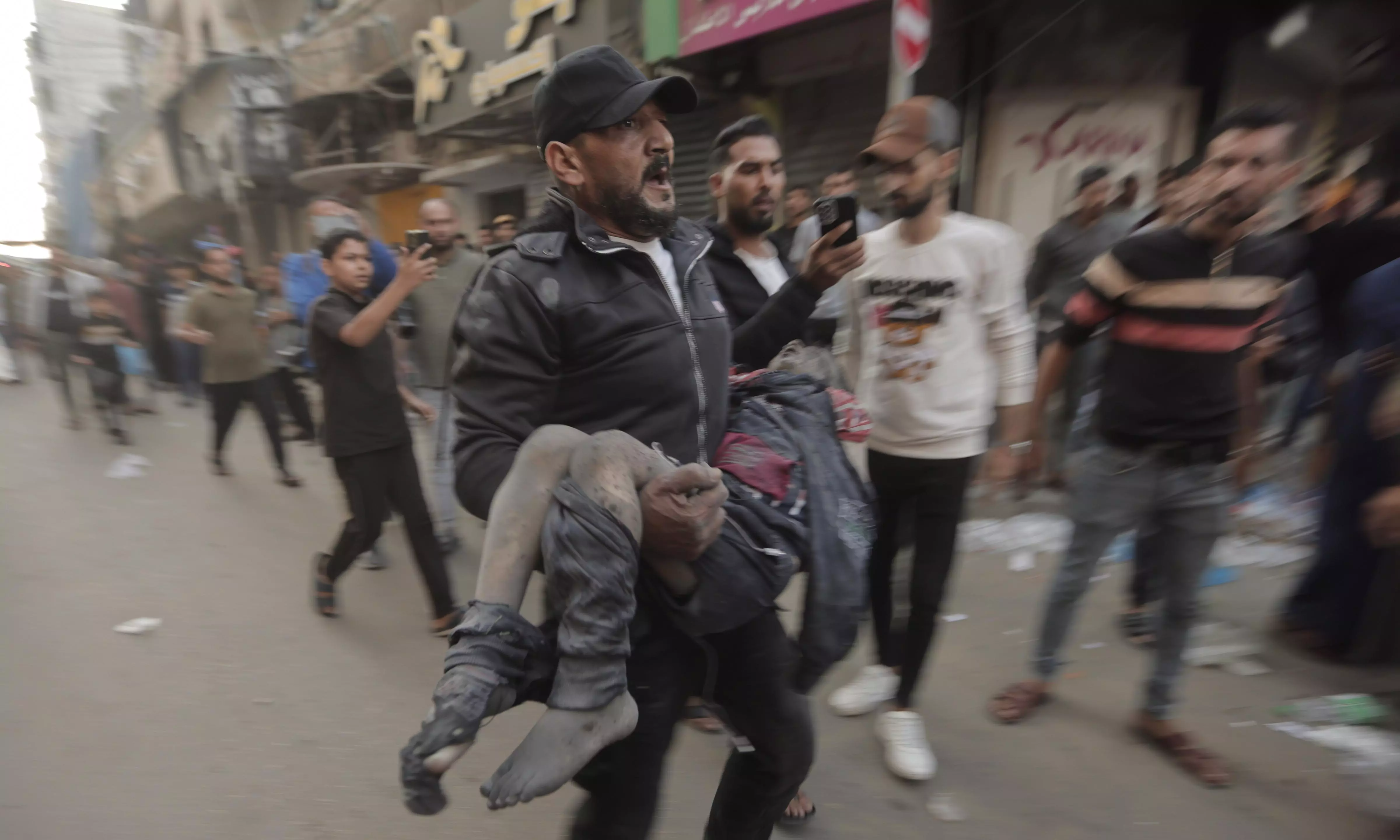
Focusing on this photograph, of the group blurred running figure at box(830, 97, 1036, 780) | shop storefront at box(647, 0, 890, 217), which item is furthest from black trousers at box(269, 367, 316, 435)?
blurred running figure at box(830, 97, 1036, 780)

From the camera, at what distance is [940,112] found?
2400 mm

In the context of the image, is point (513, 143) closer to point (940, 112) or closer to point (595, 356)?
point (940, 112)

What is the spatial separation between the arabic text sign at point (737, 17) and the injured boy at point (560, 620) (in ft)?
18.3

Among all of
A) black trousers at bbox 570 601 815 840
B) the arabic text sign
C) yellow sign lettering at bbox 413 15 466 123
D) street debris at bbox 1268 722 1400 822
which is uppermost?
yellow sign lettering at bbox 413 15 466 123

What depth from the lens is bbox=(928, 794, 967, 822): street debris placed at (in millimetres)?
2412

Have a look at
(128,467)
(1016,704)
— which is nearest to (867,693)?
(1016,704)

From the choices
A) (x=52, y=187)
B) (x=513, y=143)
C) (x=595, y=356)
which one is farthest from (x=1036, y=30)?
(x=52, y=187)

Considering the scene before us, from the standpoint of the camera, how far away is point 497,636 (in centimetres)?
132

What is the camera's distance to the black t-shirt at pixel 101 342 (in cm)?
791

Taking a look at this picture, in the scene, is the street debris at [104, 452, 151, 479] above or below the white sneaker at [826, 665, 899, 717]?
below

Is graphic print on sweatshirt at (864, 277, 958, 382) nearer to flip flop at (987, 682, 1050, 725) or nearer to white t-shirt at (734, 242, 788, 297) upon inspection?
white t-shirt at (734, 242, 788, 297)

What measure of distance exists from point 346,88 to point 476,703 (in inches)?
674

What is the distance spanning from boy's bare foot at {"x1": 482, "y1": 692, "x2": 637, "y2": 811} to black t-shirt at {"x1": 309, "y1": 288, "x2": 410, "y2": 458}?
2.59 metres

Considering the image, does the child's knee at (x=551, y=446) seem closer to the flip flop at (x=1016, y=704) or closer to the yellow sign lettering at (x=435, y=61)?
the flip flop at (x=1016, y=704)
